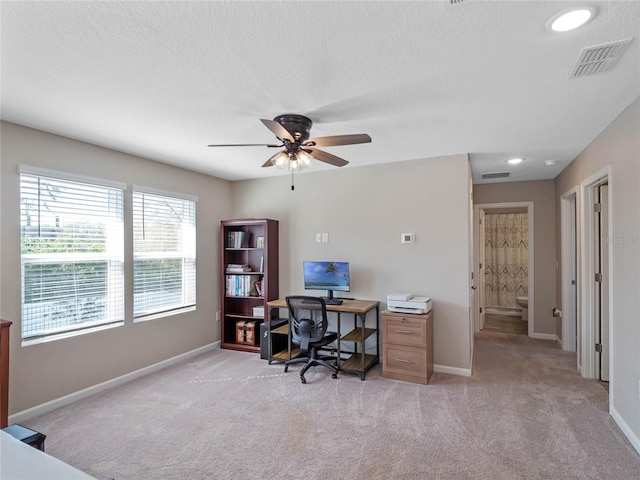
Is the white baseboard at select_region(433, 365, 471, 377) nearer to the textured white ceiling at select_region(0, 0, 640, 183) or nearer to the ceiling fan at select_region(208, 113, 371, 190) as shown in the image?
the textured white ceiling at select_region(0, 0, 640, 183)

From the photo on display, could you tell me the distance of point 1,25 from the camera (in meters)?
1.57

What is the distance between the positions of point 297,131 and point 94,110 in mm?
1491

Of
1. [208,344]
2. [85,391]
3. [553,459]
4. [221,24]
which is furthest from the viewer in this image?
[208,344]

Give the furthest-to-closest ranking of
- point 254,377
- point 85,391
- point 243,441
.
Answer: point 254,377 < point 85,391 < point 243,441

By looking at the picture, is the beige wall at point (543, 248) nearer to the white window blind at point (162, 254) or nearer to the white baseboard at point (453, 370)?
the white baseboard at point (453, 370)

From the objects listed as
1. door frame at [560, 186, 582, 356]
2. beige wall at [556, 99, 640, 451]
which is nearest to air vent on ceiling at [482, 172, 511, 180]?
door frame at [560, 186, 582, 356]

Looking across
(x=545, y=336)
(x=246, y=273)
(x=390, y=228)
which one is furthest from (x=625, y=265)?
(x=246, y=273)

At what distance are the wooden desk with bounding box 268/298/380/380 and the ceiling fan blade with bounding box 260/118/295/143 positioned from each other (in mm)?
2011

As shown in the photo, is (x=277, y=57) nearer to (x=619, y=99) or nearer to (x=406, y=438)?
(x=619, y=99)

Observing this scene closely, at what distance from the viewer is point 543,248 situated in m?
5.29

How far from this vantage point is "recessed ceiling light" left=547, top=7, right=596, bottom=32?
148 centimetres

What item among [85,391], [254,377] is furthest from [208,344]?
[85,391]

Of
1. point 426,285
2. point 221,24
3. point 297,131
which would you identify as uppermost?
point 221,24

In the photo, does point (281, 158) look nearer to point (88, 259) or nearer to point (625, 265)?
point (88, 259)
